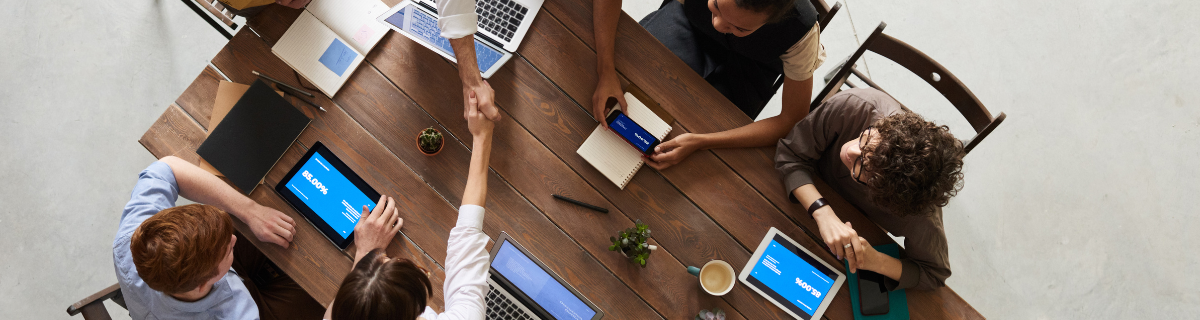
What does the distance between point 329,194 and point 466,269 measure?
0.50 meters

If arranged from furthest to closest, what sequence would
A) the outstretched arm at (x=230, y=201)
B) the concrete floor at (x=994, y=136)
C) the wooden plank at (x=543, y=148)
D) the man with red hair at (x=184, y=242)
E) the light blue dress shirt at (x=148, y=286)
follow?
the concrete floor at (x=994, y=136), the wooden plank at (x=543, y=148), the outstretched arm at (x=230, y=201), the light blue dress shirt at (x=148, y=286), the man with red hair at (x=184, y=242)

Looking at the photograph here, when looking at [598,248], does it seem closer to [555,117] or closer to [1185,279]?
[555,117]

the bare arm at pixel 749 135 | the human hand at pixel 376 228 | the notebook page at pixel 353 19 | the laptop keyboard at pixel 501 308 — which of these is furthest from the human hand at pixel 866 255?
the notebook page at pixel 353 19

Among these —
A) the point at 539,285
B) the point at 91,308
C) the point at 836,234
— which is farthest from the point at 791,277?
the point at 91,308

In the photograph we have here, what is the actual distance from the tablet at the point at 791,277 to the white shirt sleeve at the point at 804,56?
1.53 ft

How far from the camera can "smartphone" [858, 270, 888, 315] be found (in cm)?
161

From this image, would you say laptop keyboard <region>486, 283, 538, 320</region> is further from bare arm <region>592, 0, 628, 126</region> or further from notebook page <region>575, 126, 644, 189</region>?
bare arm <region>592, 0, 628, 126</region>

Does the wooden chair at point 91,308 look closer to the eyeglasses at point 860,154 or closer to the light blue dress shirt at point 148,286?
the light blue dress shirt at point 148,286

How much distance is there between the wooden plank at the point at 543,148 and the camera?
1.61 metres

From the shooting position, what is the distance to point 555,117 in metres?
1.66

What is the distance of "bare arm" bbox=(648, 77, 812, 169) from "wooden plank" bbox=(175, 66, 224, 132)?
1292 millimetres

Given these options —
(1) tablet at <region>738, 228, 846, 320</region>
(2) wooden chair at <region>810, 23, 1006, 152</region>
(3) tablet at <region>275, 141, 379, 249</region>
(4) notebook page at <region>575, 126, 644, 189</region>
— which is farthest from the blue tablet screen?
(2) wooden chair at <region>810, 23, 1006, 152</region>

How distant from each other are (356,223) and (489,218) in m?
0.37

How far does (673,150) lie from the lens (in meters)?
1.60
